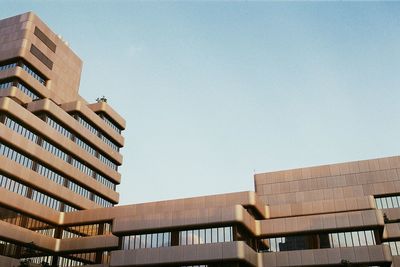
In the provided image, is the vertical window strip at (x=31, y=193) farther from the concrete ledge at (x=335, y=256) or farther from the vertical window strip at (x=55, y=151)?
the concrete ledge at (x=335, y=256)

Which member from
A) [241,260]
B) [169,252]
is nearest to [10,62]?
[169,252]

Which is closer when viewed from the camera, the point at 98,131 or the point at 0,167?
the point at 0,167

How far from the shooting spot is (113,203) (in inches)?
3297

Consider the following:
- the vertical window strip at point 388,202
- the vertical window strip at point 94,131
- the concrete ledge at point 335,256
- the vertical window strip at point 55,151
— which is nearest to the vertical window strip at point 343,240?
the concrete ledge at point 335,256

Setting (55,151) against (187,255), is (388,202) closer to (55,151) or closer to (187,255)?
(187,255)

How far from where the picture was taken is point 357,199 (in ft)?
186

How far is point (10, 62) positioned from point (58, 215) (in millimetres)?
28515

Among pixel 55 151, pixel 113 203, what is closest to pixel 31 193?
pixel 55 151

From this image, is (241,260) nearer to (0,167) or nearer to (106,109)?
(0,167)

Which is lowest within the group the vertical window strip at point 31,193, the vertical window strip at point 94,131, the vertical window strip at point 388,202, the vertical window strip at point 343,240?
the vertical window strip at point 343,240

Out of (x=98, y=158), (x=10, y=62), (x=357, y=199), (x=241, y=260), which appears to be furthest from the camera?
(x=98, y=158)

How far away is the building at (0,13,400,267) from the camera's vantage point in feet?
164

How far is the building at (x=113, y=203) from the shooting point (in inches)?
1973

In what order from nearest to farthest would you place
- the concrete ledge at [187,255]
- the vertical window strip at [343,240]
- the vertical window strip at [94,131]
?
the concrete ledge at [187,255] → the vertical window strip at [343,240] → the vertical window strip at [94,131]
